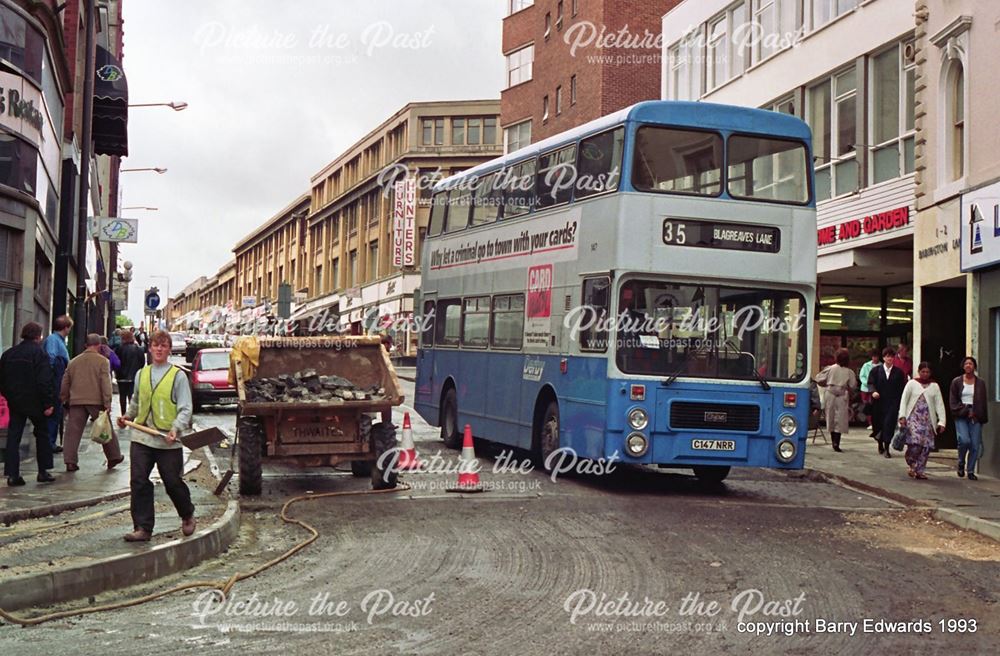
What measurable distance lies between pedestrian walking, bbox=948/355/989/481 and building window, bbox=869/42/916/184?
6356 millimetres

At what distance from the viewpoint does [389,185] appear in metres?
73.9

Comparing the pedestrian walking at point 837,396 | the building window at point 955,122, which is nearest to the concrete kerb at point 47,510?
the pedestrian walking at point 837,396

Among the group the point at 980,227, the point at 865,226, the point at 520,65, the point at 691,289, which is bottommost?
the point at 691,289

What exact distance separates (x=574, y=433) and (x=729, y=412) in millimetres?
2017

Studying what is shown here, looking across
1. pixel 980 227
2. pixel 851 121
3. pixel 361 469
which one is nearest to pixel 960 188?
pixel 980 227

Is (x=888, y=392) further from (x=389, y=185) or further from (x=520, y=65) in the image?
(x=389, y=185)

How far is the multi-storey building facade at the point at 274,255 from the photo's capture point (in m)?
104

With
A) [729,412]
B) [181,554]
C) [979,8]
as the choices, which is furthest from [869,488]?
[181,554]

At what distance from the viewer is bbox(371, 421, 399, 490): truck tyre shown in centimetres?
1465

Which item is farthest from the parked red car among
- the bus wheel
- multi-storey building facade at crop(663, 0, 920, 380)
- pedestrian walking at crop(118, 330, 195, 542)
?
pedestrian walking at crop(118, 330, 195, 542)

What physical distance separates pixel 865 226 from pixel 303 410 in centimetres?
1380

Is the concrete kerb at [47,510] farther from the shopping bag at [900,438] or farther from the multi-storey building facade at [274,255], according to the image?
the multi-storey building facade at [274,255]

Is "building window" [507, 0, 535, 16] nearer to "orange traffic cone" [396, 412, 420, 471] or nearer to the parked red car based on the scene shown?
the parked red car

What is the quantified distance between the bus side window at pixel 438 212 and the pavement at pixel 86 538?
7.60 metres
